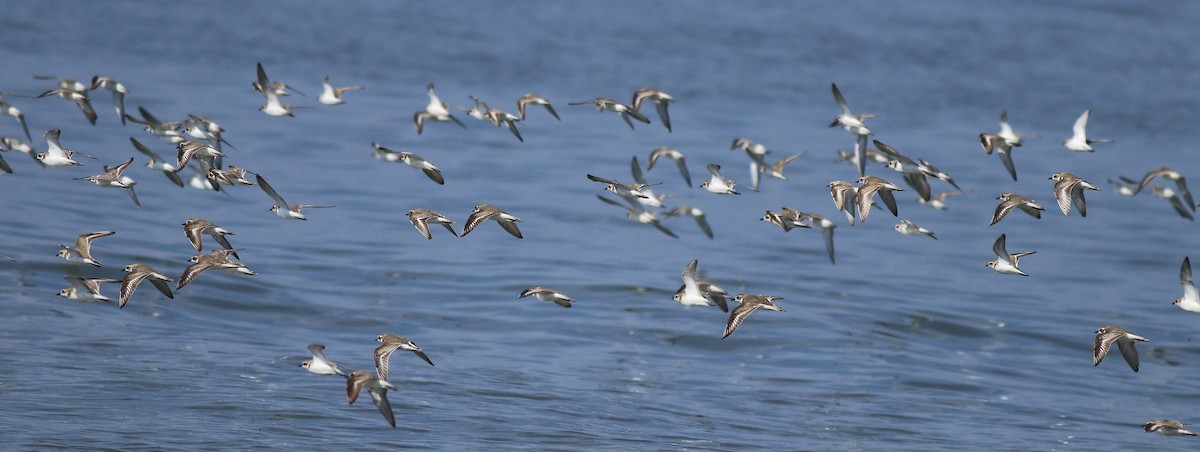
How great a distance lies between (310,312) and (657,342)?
20.2 ft

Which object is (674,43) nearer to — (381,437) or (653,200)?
(653,200)

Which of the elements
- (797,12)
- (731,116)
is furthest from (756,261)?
(797,12)

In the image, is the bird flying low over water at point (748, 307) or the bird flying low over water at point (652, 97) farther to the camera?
the bird flying low over water at point (652, 97)

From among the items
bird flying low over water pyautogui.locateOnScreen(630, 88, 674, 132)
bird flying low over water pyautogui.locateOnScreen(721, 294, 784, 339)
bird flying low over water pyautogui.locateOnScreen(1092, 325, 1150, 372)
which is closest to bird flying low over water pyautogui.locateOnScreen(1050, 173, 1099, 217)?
bird flying low over water pyautogui.locateOnScreen(1092, 325, 1150, 372)

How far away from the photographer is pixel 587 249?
32.3 m

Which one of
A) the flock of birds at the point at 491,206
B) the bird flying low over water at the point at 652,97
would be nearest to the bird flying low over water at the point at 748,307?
the flock of birds at the point at 491,206

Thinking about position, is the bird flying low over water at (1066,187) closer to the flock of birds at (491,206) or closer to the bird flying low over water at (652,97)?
the flock of birds at (491,206)

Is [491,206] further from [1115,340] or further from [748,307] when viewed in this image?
[1115,340]

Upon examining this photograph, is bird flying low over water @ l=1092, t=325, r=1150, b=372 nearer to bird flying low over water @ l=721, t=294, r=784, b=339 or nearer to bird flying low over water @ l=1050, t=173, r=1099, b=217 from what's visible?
bird flying low over water @ l=1050, t=173, r=1099, b=217

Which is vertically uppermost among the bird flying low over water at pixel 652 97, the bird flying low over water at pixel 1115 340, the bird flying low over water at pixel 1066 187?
the bird flying low over water at pixel 652 97

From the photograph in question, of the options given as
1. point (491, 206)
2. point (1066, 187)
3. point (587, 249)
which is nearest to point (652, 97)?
point (491, 206)

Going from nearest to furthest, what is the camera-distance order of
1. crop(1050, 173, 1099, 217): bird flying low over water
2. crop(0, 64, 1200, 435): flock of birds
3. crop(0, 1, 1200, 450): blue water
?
crop(0, 64, 1200, 435): flock of birds
crop(1050, 173, 1099, 217): bird flying low over water
crop(0, 1, 1200, 450): blue water

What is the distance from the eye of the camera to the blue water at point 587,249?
20969mm

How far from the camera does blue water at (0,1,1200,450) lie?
20969 millimetres
